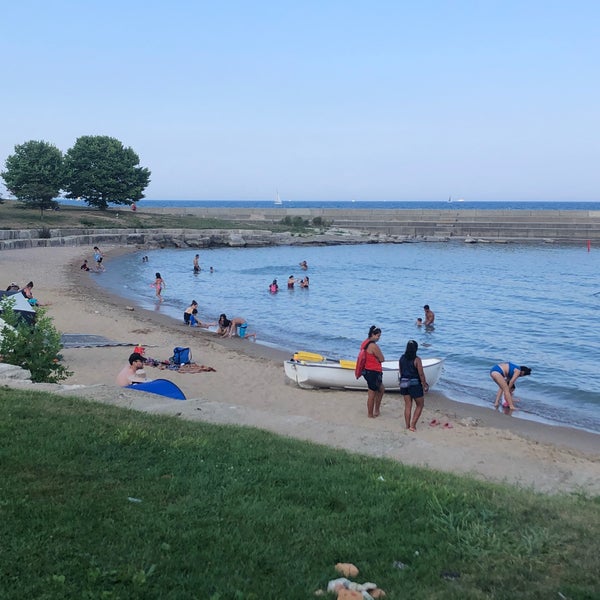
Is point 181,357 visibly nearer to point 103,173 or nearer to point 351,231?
point 103,173

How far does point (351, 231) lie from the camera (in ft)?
259

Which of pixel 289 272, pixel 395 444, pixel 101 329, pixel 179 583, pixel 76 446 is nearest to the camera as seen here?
pixel 179 583

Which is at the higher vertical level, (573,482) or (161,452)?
(161,452)

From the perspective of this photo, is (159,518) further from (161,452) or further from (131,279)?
(131,279)

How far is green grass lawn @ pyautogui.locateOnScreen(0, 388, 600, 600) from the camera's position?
446 cm

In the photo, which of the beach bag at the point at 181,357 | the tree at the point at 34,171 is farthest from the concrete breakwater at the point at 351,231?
the beach bag at the point at 181,357

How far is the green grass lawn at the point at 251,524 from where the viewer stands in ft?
14.6

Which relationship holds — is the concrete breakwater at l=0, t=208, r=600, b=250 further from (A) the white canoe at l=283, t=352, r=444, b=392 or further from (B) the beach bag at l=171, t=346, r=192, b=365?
(A) the white canoe at l=283, t=352, r=444, b=392

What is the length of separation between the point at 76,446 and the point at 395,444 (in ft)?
14.0

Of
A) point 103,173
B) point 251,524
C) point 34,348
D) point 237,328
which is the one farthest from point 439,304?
point 103,173

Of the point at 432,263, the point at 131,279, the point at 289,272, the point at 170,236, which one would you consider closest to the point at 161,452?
the point at 131,279

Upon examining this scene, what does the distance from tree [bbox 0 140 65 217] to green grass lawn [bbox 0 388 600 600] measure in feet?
202

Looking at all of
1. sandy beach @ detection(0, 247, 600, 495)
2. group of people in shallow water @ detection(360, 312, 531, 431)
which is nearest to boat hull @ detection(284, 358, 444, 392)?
sandy beach @ detection(0, 247, 600, 495)

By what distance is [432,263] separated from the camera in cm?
5519
